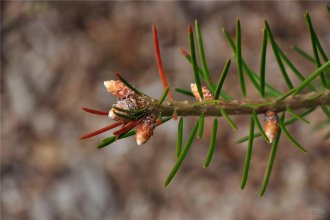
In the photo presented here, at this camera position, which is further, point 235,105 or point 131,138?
point 131,138

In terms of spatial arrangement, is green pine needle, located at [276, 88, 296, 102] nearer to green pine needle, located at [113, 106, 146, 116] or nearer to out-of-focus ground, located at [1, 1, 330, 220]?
green pine needle, located at [113, 106, 146, 116]

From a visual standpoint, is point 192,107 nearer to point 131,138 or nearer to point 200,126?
point 200,126

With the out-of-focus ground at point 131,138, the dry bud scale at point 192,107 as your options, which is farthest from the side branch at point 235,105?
the out-of-focus ground at point 131,138

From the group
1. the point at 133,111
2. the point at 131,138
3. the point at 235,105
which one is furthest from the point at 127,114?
the point at 131,138

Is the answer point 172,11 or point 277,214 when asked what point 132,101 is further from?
point 172,11

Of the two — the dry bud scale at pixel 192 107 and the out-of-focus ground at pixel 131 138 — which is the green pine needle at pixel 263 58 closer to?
the dry bud scale at pixel 192 107

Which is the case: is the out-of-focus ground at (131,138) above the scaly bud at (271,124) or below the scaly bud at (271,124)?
below
